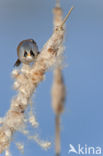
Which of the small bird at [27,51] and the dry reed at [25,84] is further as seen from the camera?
the small bird at [27,51]

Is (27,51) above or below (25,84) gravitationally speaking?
above

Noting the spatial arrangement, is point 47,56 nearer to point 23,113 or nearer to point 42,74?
point 42,74

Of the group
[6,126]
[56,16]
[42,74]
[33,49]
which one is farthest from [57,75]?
[33,49]

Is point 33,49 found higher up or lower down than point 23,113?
higher up

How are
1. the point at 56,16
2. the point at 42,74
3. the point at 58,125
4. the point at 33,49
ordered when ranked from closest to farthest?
the point at 58,125 → the point at 56,16 → the point at 42,74 → the point at 33,49

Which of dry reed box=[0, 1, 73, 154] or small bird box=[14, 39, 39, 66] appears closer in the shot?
dry reed box=[0, 1, 73, 154]

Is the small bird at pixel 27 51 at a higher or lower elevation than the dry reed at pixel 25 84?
higher

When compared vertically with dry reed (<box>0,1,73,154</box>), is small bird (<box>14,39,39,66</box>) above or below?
above

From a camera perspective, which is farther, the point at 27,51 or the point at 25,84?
the point at 27,51
